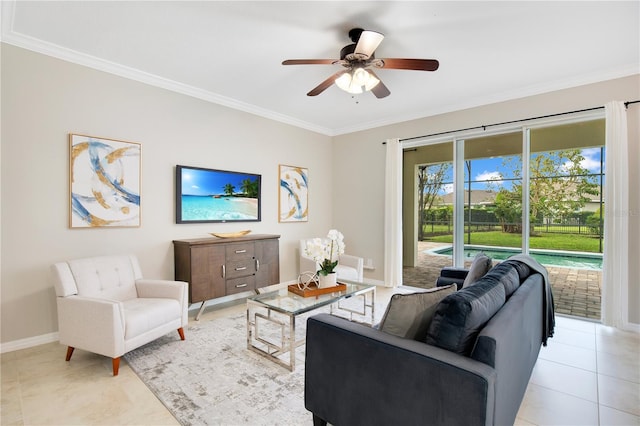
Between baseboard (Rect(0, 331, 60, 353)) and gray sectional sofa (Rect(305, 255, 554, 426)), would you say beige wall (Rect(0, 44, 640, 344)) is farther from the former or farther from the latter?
gray sectional sofa (Rect(305, 255, 554, 426))

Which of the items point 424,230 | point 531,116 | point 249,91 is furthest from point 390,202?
point 249,91

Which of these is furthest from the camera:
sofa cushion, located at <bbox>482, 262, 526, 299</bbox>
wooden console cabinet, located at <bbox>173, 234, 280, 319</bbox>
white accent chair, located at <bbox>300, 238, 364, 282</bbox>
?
white accent chair, located at <bbox>300, 238, 364, 282</bbox>

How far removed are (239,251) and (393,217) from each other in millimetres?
2422

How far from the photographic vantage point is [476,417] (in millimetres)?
1144

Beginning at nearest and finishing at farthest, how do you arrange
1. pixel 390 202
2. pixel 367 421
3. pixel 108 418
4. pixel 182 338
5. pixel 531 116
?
pixel 367 421
pixel 108 418
pixel 182 338
pixel 531 116
pixel 390 202

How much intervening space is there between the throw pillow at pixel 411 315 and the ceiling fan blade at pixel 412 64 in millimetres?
1765

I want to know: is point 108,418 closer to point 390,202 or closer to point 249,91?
point 249,91

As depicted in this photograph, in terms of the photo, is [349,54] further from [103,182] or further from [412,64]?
[103,182]

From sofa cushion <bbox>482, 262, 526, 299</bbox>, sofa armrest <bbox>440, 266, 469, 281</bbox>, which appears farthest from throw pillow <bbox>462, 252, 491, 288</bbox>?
sofa armrest <bbox>440, 266, 469, 281</bbox>

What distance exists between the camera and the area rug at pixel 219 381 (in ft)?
6.21

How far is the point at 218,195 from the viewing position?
4.07 m

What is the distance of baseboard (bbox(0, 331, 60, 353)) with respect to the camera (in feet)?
8.80

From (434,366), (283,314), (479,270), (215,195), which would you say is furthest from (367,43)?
(215,195)

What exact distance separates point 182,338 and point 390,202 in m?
3.41
